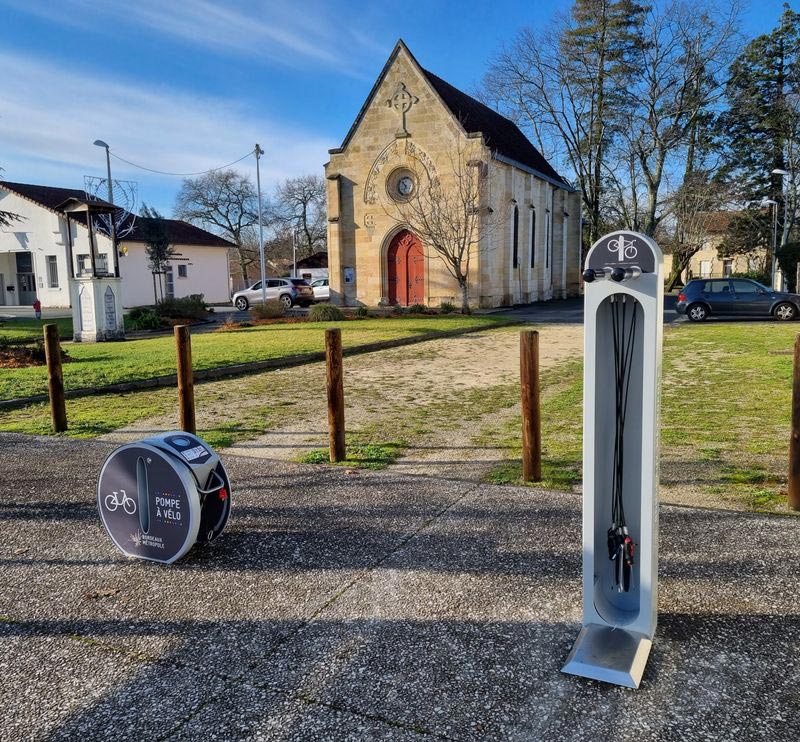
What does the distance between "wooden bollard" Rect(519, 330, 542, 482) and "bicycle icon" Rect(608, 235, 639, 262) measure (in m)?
2.32

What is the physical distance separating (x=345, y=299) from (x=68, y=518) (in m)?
29.6

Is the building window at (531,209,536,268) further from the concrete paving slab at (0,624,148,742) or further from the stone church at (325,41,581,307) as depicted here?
the concrete paving slab at (0,624,148,742)

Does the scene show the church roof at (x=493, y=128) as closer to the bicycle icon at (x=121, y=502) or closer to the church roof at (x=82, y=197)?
the church roof at (x=82, y=197)

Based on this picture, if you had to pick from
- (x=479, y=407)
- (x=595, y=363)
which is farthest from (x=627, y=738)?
(x=479, y=407)

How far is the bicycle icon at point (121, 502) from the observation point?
398 centimetres

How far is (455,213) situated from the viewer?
2903 centimetres

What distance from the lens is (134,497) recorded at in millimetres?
3965

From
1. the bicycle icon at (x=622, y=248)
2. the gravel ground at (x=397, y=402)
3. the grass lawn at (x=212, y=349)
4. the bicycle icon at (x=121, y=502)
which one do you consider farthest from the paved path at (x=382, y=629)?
the grass lawn at (x=212, y=349)

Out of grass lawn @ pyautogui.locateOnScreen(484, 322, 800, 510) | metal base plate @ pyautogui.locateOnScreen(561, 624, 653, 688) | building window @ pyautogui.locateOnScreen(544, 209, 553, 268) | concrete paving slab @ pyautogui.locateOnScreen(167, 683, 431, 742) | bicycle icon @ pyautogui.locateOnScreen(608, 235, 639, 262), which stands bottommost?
concrete paving slab @ pyautogui.locateOnScreen(167, 683, 431, 742)

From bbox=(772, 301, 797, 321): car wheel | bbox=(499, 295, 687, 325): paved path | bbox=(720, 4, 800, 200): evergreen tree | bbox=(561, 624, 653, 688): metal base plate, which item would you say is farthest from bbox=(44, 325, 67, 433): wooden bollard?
bbox=(720, 4, 800, 200): evergreen tree

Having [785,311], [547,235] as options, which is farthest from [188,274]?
[785,311]

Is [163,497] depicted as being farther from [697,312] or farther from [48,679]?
[697,312]

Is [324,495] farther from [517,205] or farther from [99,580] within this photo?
[517,205]

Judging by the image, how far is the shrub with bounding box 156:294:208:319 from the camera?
2710 cm
